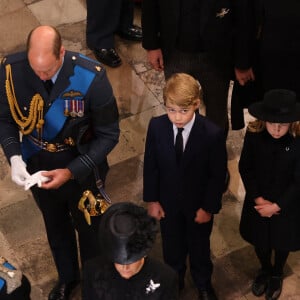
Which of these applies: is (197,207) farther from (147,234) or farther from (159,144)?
(147,234)

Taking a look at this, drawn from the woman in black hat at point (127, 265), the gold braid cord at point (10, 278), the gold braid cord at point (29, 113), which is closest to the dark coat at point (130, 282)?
the woman in black hat at point (127, 265)

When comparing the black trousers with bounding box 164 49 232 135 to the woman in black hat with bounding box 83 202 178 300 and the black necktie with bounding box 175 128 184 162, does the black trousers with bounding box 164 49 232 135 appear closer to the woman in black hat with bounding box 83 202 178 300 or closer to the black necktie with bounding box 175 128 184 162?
the black necktie with bounding box 175 128 184 162

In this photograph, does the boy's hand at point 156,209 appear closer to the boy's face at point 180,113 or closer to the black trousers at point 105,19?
the boy's face at point 180,113

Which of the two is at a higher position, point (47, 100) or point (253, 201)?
point (47, 100)

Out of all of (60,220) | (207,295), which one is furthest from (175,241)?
(60,220)

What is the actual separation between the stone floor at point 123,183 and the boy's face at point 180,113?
1.25 m

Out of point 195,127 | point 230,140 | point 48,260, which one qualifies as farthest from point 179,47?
point 48,260

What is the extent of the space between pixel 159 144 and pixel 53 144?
20.6 inches

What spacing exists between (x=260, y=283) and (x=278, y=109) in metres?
1.18

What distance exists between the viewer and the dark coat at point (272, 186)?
145 inches

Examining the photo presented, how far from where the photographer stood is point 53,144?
3645 mm

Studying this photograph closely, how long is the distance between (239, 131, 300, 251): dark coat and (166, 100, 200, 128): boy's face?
41cm

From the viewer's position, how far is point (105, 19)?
5.57 m

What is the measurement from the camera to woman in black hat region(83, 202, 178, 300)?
107 inches
